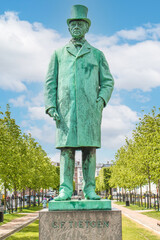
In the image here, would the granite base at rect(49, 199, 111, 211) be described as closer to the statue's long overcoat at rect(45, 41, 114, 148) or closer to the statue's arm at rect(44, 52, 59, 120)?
the statue's long overcoat at rect(45, 41, 114, 148)

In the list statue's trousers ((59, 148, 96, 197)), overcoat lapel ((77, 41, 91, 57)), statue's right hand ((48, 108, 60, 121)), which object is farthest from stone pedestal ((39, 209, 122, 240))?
overcoat lapel ((77, 41, 91, 57))

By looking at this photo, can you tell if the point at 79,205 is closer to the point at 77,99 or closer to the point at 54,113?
the point at 54,113

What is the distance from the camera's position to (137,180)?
2938 centimetres

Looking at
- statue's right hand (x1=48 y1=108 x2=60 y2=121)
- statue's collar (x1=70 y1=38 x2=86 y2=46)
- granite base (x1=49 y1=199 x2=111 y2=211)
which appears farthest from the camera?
statue's collar (x1=70 y1=38 x2=86 y2=46)

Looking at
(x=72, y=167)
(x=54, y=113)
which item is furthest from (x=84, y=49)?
(x=72, y=167)

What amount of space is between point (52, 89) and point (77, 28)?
1247 millimetres

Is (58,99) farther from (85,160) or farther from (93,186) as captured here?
(93,186)

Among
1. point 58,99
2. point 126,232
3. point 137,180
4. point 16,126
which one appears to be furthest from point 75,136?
point 137,180

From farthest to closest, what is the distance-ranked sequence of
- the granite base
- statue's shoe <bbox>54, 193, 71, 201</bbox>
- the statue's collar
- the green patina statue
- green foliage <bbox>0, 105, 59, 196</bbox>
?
green foliage <bbox>0, 105, 59, 196</bbox>
the statue's collar
the green patina statue
statue's shoe <bbox>54, 193, 71, 201</bbox>
the granite base

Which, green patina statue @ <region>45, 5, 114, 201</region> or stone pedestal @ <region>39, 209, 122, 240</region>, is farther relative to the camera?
A: green patina statue @ <region>45, 5, 114, 201</region>

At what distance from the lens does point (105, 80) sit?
19.8ft

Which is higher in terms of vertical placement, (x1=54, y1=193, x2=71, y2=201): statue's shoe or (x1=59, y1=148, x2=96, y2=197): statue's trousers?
(x1=59, y1=148, x2=96, y2=197): statue's trousers

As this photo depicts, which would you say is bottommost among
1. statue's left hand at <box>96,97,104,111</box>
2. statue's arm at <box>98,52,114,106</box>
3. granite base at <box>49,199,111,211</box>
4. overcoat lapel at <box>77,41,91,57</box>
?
granite base at <box>49,199,111,211</box>

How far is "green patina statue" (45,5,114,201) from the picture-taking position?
5.54 m
